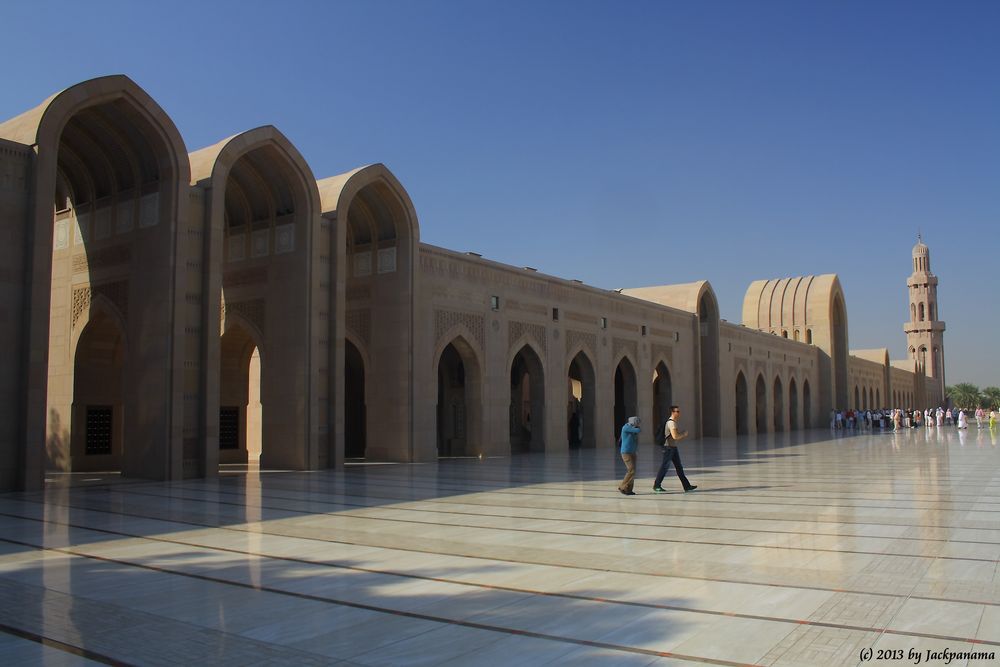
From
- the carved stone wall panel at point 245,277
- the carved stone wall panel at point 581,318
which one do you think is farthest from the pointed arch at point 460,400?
the carved stone wall panel at point 245,277

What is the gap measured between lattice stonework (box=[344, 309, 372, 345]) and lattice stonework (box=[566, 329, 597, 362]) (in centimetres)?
600

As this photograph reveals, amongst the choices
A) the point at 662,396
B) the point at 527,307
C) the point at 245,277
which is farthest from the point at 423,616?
the point at 662,396

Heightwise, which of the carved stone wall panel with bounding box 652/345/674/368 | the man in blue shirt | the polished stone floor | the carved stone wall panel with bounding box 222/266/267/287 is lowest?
the polished stone floor

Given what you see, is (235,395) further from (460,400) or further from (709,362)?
(709,362)

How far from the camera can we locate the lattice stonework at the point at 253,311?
1507 centimetres

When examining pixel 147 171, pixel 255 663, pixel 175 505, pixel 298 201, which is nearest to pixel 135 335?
pixel 147 171

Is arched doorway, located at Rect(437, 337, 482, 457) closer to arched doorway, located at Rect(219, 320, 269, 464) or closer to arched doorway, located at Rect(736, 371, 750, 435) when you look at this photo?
arched doorway, located at Rect(219, 320, 269, 464)

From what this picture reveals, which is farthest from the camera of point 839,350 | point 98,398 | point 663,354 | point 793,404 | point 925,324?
point 925,324

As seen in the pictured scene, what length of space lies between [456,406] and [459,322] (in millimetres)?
3513

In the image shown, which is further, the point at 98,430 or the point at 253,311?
the point at 253,311

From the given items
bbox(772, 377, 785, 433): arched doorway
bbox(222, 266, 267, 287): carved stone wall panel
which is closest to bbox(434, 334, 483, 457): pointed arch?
bbox(222, 266, 267, 287): carved stone wall panel

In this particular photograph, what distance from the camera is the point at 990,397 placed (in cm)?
9600

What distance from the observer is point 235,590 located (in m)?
4.68

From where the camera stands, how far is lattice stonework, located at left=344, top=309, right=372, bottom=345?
16.6m
